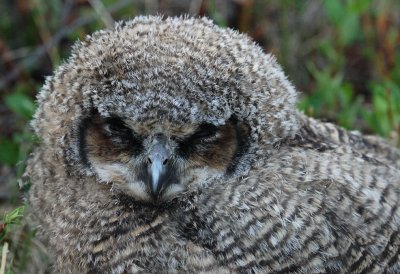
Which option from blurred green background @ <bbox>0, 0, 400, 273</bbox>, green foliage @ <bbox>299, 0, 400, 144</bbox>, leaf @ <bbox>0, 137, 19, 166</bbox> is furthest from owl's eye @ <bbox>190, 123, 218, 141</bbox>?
leaf @ <bbox>0, 137, 19, 166</bbox>

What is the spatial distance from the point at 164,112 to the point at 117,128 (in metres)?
0.18

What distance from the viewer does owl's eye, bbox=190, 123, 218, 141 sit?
266cm

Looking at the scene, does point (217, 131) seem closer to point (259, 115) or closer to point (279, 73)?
point (259, 115)

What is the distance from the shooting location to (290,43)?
4.96m

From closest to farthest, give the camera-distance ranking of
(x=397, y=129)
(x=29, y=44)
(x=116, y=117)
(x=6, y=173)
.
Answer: (x=116, y=117) → (x=397, y=129) → (x=6, y=173) → (x=29, y=44)

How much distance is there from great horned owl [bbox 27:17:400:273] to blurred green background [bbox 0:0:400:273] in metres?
1.04

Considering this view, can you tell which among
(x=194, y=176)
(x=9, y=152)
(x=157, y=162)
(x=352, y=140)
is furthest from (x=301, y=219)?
(x=9, y=152)

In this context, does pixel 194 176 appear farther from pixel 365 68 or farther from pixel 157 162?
pixel 365 68

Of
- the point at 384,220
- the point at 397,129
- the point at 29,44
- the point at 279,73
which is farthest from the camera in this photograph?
the point at 29,44

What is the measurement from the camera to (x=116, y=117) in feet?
8.62

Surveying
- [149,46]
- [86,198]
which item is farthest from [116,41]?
[86,198]

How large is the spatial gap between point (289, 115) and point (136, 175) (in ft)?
2.10

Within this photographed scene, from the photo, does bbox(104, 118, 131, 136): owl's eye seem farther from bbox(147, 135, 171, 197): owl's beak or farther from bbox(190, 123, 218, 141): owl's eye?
bbox(190, 123, 218, 141): owl's eye

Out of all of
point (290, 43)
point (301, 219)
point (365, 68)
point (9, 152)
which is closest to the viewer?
point (301, 219)
